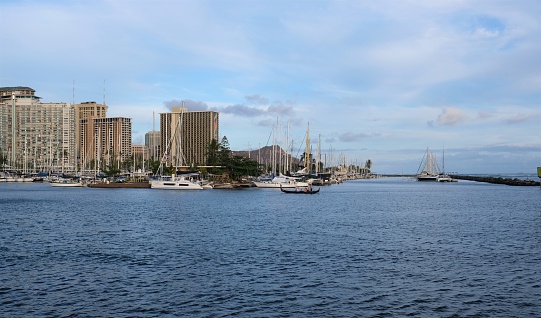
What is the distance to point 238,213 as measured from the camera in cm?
8100

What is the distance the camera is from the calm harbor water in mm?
27703

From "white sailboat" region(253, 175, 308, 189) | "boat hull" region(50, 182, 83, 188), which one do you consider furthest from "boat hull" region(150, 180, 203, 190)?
"boat hull" region(50, 182, 83, 188)

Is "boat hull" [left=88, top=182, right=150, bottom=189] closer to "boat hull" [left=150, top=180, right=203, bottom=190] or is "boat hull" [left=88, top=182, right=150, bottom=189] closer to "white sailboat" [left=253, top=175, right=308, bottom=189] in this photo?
"boat hull" [left=150, top=180, right=203, bottom=190]

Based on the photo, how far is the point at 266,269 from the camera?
3669 cm

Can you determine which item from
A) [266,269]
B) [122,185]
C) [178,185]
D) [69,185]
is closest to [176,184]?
[178,185]

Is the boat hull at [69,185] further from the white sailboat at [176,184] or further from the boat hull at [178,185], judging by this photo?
the boat hull at [178,185]

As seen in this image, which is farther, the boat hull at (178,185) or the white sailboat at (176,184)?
the white sailboat at (176,184)

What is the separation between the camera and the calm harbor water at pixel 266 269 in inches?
1091

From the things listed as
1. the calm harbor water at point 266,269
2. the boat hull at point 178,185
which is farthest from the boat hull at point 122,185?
the calm harbor water at point 266,269

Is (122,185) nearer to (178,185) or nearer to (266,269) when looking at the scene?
(178,185)

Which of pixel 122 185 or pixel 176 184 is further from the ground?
pixel 176 184

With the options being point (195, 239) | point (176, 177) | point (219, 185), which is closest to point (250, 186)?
point (219, 185)

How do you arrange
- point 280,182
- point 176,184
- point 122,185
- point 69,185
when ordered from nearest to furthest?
point 176,184 → point 280,182 → point 122,185 → point 69,185

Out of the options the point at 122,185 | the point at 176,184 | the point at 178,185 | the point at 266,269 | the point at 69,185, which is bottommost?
the point at 266,269
